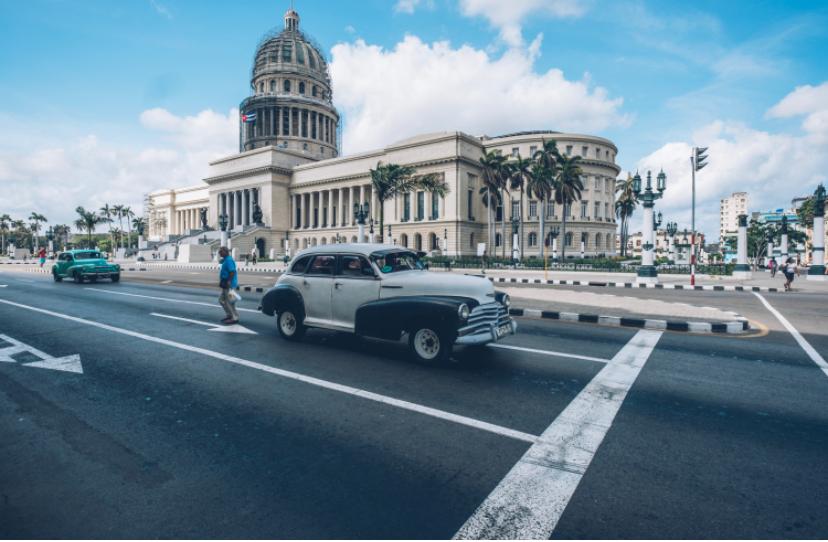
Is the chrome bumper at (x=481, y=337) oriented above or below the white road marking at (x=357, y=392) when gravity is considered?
above

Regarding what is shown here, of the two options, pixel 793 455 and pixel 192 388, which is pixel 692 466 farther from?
pixel 192 388

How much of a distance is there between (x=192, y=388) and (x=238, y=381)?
52 centimetres

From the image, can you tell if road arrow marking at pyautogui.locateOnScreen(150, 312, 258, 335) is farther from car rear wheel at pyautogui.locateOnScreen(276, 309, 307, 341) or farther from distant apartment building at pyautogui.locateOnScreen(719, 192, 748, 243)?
distant apartment building at pyautogui.locateOnScreen(719, 192, 748, 243)

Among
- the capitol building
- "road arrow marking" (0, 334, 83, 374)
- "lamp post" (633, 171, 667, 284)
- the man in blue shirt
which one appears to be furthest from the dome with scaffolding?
"road arrow marking" (0, 334, 83, 374)

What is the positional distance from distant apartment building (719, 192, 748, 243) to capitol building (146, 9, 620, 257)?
12650 cm

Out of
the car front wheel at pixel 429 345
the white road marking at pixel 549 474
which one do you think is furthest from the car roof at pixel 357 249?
the white road marking at pixel 549 474

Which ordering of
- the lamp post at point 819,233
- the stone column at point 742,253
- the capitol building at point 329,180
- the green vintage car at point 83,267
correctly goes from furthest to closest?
the capitol building at point 329,180 → the stone column at point 742,253 → the lamp post at point 819,233 → the green vintage car at point 83,267

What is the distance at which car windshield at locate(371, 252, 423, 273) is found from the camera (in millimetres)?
6836

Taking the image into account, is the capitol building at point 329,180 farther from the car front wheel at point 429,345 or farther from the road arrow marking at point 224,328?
the car front wheel at point 429,345

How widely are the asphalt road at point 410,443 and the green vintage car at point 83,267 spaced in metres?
16.1

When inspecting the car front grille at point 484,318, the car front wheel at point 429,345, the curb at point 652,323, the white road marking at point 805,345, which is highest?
the car front grille at point 484,318

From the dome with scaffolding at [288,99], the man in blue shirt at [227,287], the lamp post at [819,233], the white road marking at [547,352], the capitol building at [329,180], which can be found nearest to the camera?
the white road marking at [547,352]

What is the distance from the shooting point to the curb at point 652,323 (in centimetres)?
888

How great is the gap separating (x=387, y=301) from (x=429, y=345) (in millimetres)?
922
